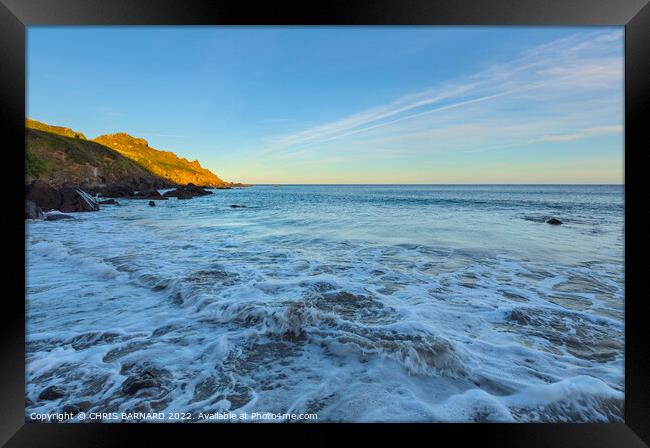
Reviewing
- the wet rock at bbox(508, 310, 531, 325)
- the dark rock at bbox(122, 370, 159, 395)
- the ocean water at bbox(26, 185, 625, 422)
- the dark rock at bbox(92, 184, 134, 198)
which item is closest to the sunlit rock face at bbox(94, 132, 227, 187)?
the dark rock at bbox(92, 184, 134, 198)

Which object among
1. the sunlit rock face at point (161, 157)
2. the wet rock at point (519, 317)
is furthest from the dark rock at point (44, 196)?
the sunlit rock face at point (161, 157)

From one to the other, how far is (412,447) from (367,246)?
8.17 m

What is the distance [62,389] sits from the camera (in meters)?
2.43

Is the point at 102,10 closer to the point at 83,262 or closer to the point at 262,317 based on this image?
the point at 262,317

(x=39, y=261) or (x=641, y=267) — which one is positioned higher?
(x=641, y=267)

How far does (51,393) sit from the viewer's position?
7.79ft

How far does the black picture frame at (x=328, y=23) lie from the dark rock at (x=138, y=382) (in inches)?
27.3

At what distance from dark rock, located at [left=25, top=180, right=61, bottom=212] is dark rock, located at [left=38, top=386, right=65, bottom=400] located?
20524 mm

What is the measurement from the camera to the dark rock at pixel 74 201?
58.2 feet

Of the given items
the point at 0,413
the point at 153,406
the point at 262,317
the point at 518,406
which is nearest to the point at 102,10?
the point at 0,413

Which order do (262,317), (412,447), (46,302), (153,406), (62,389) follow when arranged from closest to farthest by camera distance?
(412,447) → (153,406) → (62,389) → (262,317) → (46,302)

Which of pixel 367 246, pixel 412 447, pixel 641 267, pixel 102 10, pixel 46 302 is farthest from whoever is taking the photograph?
pixel 367 246

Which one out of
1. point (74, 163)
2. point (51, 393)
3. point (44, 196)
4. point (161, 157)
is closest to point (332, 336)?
point (51, 393)

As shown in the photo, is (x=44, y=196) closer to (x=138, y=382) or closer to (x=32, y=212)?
(x=32, y=212)
